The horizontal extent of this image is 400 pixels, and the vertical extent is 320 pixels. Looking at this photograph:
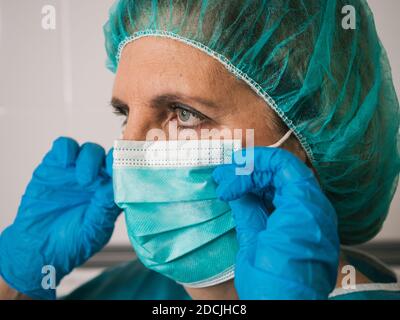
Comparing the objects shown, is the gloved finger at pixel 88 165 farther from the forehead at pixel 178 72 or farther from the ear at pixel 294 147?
Answer: the ear at pixel 294 147

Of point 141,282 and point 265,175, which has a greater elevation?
point 265,175

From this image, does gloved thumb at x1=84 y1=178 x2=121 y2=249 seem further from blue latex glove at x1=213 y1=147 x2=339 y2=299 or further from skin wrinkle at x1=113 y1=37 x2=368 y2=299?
blue latex glove at x1=213 y1=147 x2=339 y2=299

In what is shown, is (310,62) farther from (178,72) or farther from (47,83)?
(47,83)

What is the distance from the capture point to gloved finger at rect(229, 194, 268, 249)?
109 centimetres

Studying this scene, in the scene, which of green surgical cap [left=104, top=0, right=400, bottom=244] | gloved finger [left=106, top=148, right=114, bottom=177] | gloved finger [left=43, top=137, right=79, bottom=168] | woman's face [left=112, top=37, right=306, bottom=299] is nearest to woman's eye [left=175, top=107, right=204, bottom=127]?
woman's face [left=112, top=37, right=306, bottom=299]

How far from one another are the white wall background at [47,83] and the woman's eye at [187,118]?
0.61 m

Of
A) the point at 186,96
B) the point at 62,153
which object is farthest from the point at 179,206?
the point at 62,153

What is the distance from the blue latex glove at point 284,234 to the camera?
38.8 inches

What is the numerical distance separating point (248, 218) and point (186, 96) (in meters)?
0.32

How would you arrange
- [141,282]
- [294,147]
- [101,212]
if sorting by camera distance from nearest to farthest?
1. [294,147]
2. [101,212]
3. [141,282]

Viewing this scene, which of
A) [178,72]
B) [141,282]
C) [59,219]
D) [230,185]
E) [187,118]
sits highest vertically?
[178,72]

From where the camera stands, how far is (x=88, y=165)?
1.59m

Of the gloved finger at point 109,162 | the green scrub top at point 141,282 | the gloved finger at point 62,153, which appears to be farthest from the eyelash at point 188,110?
the green scrub top at point 141,282

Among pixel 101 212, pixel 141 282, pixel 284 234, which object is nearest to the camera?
pixel 284 234
